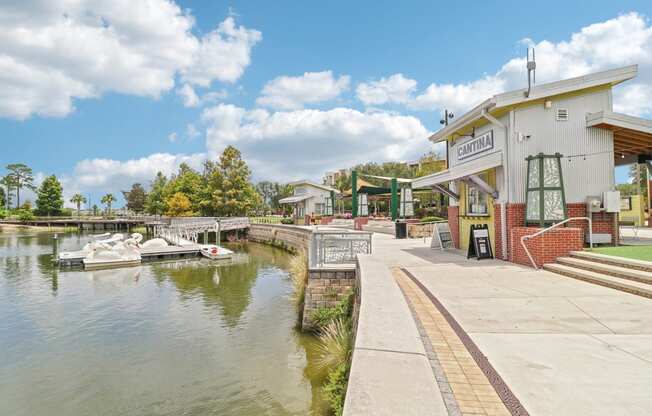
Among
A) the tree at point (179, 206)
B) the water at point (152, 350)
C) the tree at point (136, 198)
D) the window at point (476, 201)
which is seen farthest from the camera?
the tree at point (136, 198)

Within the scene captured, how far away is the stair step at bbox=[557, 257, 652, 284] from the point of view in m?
5.92

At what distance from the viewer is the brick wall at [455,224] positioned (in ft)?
41.6

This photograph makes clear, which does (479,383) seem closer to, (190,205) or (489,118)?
(489,118)

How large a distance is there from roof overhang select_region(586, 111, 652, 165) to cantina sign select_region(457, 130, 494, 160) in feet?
7.41

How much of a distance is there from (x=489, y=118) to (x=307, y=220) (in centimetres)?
2744

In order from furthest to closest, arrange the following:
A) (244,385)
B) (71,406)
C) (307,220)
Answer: (307,220), (244,385), (71,406)

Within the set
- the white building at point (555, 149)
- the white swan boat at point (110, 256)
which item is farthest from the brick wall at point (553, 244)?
the white swan boat at point (110, 256)

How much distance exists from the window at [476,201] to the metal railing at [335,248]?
3597 mm

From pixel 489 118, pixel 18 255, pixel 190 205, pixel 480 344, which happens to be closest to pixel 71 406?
pixel 480 344

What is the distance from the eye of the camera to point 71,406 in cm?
588

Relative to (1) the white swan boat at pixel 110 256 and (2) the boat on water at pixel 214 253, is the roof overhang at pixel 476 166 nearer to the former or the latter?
(2) the boat on water at pixel 214 253

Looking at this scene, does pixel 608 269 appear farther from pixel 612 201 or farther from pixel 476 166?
pixel 476 166

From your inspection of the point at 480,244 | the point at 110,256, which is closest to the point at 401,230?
the point at 480,244

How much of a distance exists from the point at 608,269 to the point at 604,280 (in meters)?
0.56
